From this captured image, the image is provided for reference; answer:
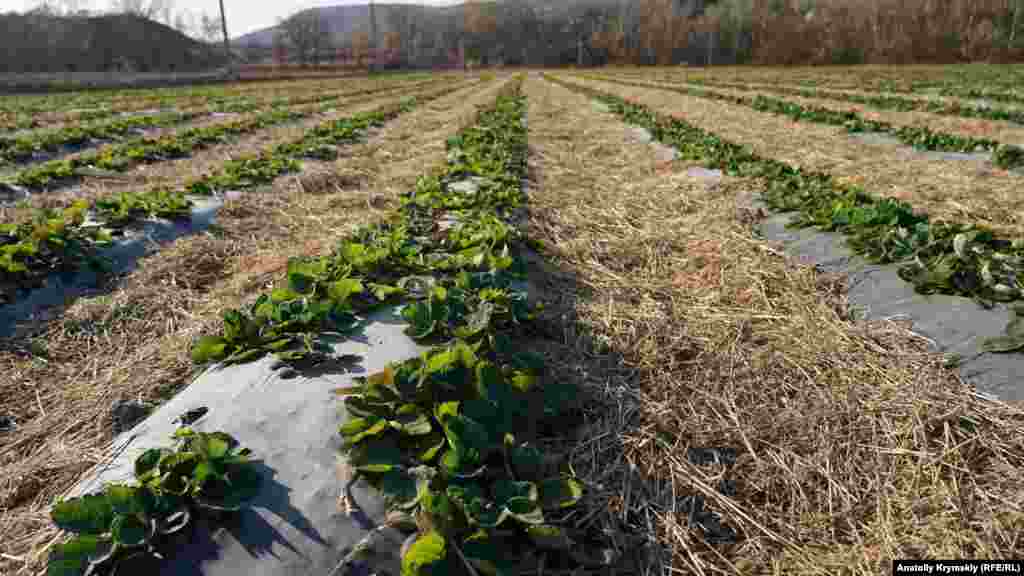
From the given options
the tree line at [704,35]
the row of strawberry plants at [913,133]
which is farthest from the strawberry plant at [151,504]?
the tree line at [704,35]

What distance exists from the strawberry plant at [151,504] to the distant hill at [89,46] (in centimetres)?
7531

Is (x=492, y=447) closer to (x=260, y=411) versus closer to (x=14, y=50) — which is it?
(x=260, y=411)

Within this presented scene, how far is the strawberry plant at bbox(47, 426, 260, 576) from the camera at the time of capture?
5.98 feet

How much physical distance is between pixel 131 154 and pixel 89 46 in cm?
7567

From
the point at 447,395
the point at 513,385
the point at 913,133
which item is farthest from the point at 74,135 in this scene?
the point at 913,133

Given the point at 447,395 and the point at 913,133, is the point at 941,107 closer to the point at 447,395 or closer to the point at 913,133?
the point at 913,133

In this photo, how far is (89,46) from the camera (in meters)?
66.6

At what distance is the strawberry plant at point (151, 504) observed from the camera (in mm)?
1821

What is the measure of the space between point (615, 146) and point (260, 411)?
9.90m

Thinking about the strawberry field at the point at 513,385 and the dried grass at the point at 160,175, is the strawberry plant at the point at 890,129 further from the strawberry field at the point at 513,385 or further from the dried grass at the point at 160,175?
the dried grass at the point at 160,175

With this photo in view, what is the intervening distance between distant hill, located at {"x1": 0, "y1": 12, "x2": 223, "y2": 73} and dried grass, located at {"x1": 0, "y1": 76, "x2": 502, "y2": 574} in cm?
7107

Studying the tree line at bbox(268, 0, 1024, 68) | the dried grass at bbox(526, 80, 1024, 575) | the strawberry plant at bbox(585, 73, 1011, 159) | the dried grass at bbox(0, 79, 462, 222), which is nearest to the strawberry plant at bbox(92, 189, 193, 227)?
the dried grass at bbox(0, 79, 462, 222)

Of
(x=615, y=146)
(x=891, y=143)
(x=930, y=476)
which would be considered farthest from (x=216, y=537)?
(x=891, y=143)

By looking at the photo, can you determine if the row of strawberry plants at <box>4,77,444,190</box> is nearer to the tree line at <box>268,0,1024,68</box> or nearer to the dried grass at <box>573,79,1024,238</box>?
the dried grass at <box>573,79,1024,238</box>
